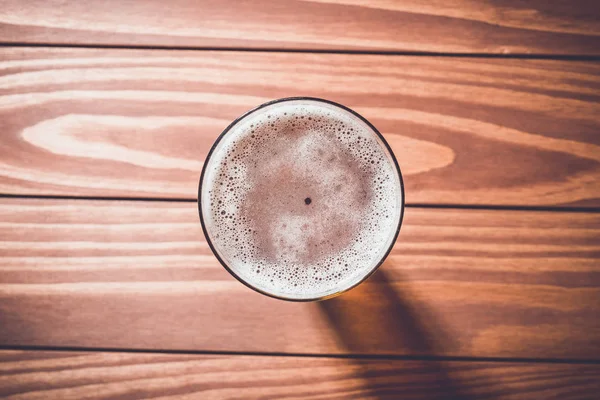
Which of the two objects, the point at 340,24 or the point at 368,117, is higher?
the point at 340,24

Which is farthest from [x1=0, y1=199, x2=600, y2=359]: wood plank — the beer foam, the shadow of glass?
the beer foam

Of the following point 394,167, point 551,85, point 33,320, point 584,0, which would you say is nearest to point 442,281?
point 394,167

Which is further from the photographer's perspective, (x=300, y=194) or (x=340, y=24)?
(x=340, y=24)

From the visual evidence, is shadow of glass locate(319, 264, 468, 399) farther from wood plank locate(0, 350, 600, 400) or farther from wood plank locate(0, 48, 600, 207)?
wood plank locate(0, 48, 600, 207)

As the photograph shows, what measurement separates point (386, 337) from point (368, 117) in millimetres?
324

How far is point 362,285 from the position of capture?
2.31 ft

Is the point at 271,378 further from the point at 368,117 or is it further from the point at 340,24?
the point at 340,24

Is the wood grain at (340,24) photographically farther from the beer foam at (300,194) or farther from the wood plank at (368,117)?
the beer foam at (300,194)

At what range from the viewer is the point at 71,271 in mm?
709

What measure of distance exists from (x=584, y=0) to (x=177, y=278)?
74cm

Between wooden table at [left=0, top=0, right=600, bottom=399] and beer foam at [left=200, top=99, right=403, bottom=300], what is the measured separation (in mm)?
99

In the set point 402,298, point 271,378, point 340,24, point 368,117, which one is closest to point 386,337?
point 402,298

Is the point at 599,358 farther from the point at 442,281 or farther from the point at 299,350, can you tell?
the point at 299,350

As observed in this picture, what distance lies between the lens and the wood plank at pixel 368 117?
706mm
